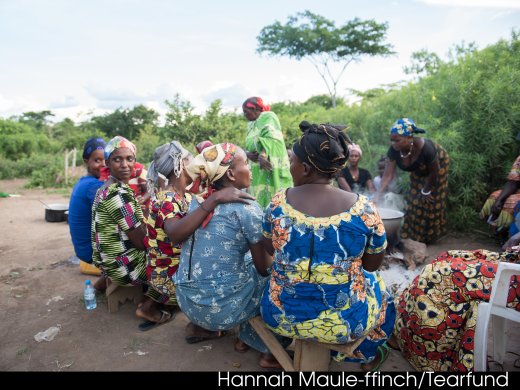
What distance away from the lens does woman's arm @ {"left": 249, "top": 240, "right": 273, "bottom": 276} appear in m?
2.44

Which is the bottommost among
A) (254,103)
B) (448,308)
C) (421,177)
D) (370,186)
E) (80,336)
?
(80,336)

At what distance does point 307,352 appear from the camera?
2268mm

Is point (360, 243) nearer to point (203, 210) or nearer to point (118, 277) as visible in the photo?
point (203, 210)

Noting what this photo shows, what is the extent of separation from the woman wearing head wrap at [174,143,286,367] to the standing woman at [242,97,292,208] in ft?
8.13

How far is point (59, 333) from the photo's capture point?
311cm

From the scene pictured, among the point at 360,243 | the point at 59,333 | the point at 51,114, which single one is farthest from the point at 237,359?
the point at 51,114

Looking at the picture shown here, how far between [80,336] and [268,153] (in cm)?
296

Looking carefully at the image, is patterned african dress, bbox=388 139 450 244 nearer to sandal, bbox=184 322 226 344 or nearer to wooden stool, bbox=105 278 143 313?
sandal, bbox=184 322 226 344

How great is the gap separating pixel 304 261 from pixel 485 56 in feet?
17.6

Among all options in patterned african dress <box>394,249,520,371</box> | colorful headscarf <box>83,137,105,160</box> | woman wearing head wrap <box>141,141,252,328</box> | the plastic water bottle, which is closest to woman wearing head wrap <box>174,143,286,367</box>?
woman wearing head wrap <box>141,141,252,328</box>

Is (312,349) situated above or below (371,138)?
below

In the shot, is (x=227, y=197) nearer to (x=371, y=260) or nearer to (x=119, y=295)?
(x=371, y=260)

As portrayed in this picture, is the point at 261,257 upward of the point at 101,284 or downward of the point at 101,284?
upward

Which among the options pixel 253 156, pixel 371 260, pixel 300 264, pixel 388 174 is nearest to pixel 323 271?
pixel 300 264
